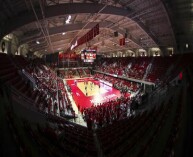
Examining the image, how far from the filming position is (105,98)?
22.2 m

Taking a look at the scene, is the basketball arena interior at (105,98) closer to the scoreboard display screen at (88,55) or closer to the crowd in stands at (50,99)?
the scoreboard display screen at (88,55)

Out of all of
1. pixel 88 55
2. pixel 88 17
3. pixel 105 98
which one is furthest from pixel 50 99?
pixel 88 17

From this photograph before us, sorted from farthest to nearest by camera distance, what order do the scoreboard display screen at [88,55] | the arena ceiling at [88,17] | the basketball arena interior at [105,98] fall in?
1. the scoreboard display screen at [88,55]
2. the arena ceiling at [88,17]
3. the basketball arena interior at [105,98]

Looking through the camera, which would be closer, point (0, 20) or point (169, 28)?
point (0, 20)

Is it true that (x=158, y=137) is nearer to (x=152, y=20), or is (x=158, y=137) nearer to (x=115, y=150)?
(x=115, y=150)

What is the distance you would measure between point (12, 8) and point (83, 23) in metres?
11.4

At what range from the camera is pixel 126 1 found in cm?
1873

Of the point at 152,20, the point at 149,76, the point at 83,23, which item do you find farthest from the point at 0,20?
the point at 149,76

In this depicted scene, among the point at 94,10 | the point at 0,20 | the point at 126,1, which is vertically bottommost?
the point at 0,20

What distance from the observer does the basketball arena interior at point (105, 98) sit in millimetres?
4570

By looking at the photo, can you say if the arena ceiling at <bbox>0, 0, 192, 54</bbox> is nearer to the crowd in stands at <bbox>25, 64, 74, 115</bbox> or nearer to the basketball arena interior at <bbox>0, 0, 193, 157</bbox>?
the basketball arena interior at <bbox>0, 0, 193, 157</bbox>

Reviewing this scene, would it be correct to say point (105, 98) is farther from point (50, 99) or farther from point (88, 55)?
point (50, 99)

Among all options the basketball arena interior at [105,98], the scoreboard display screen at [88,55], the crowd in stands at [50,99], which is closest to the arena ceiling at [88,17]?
the basketball arena interior at [105,98]

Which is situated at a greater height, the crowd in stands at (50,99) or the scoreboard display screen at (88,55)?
the scoreboard display screen at (88,55)
